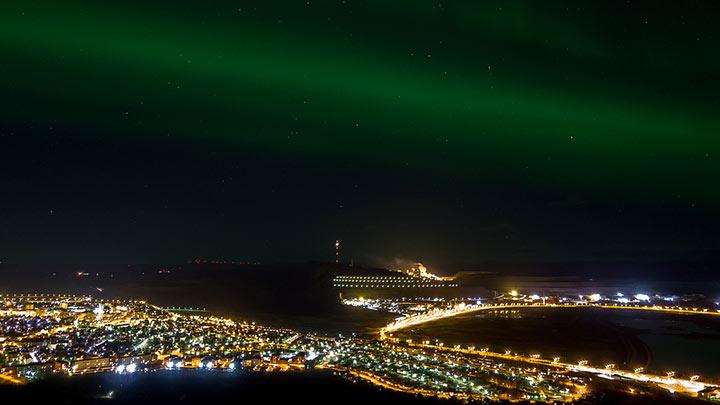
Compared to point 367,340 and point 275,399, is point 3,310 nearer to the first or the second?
point 367,340

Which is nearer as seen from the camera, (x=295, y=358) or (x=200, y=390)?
(x=200, y=390)

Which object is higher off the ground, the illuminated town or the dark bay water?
the illuminated town

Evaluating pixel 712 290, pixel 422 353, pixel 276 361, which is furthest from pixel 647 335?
pixel 712 290

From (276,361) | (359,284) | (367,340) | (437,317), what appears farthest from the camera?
(359,284)

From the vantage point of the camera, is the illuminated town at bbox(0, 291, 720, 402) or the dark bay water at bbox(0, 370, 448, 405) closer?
the dark bay water at bbox(0, 370, 448, 405)

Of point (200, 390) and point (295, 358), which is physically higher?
point (295, 358)

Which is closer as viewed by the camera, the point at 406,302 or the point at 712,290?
the point at 406,302

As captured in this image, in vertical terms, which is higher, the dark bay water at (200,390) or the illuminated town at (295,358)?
the illuminated town at (295,358)

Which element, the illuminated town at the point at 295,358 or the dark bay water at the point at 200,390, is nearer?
the dark bay water at the point at 200,390
